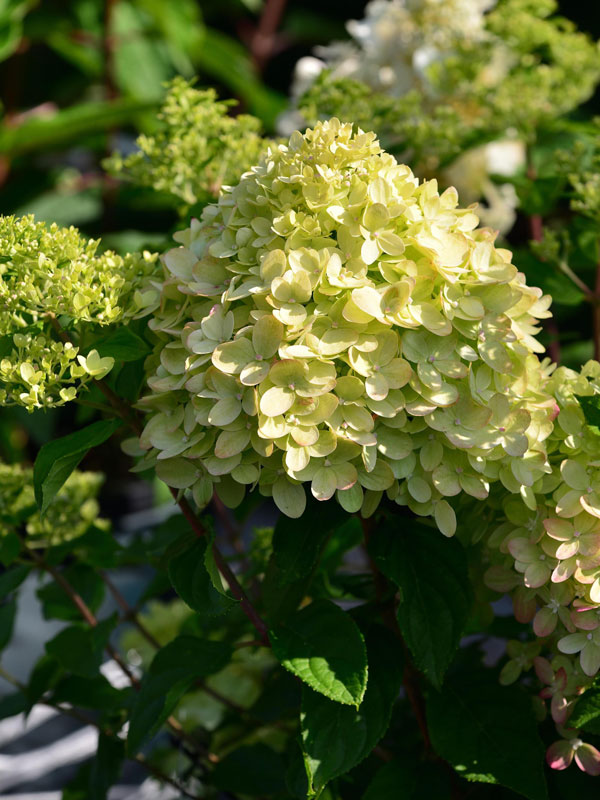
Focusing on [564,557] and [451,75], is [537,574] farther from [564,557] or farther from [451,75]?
[451,75]

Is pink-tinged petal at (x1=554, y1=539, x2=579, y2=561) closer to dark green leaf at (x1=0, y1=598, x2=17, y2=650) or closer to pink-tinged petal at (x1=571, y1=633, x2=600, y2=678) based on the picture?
pink-tinged petal at (x1=571, y1=633, x2=600, y2=678)

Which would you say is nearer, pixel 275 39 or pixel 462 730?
pixel 462 730

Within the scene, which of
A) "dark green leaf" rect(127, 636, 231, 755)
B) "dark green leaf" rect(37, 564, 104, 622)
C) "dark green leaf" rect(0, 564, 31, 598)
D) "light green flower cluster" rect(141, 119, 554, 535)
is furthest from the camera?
"dark green leaf" rect(37, 564, 104, 622)

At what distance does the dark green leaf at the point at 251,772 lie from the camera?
752mm

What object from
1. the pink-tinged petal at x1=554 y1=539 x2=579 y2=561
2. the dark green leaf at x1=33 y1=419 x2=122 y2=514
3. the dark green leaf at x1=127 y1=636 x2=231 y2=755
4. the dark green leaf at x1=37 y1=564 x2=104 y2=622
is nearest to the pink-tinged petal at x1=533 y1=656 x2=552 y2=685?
the pink-tinged petal at x1=554 y1=539 x2=579 y2=561

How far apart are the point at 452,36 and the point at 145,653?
892 millimetres

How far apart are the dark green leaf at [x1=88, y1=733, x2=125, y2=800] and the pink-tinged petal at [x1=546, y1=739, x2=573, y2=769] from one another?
0.39 metres

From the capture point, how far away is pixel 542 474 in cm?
55

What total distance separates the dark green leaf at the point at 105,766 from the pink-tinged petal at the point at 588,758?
408 millimetres

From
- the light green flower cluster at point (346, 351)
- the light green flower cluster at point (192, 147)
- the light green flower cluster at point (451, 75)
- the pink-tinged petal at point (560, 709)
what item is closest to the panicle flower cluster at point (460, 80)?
the light green flower cluster at point (451, 75)

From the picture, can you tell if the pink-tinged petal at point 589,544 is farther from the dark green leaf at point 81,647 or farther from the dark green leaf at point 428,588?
the dark green leaf at point 81,647

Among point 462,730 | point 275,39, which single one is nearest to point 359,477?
point 462,730

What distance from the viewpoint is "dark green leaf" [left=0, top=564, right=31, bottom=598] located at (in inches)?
28.9

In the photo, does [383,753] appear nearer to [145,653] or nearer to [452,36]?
[145,653]
